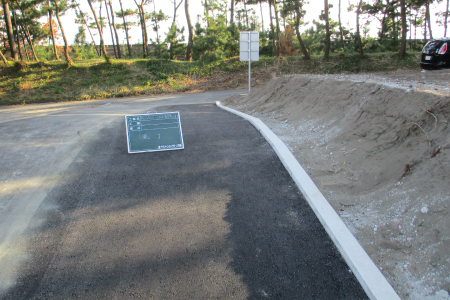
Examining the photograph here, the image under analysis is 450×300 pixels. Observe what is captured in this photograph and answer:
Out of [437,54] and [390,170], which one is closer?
[390,170]

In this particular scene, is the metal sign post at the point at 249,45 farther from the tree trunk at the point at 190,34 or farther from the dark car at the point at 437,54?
the tree trunk at the point at 190,34

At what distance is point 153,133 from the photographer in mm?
6203

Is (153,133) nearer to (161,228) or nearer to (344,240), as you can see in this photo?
(161,228)

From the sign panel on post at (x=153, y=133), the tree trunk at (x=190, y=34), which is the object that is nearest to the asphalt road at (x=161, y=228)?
the sign panel on post at (x=153, y=133)

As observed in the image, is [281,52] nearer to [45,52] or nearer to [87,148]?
[87,148]

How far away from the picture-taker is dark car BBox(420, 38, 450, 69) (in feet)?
36.0

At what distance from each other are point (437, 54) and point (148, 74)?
22.4 metres

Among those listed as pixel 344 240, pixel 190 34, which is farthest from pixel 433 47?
pixel 190 34

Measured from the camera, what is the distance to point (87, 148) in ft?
20.2

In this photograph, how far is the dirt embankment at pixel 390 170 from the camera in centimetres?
279

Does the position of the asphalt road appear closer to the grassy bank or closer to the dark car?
the dark car

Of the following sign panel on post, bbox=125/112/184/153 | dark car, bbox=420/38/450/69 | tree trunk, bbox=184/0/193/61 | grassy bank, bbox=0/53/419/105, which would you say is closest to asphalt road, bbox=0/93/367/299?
sign panel on post, bbox=125/112/184/153

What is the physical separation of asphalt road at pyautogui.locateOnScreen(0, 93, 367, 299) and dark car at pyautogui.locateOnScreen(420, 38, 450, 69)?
9.74 metres

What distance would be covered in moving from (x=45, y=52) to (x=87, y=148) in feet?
168
